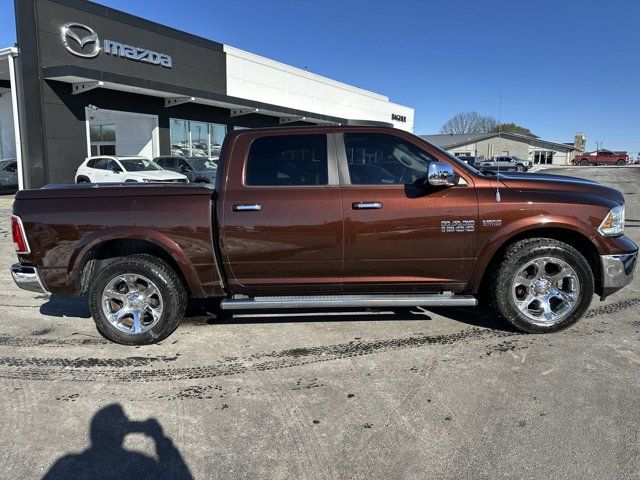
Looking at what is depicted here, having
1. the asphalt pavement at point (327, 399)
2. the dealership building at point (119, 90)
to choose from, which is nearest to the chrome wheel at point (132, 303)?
the asphalt pavement at point (327, 399)

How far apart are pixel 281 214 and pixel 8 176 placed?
792 inches

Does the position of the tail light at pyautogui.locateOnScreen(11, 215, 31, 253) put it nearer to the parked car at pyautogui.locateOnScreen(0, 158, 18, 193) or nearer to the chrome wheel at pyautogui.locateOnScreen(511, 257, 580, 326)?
the chrome wheel at pyautogui.locateOnScreen(511, 257, 580, 326)

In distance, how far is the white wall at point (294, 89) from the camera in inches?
1045

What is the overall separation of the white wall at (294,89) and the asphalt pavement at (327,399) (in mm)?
23500

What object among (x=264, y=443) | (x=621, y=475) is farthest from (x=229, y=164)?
(x=621, y=475)

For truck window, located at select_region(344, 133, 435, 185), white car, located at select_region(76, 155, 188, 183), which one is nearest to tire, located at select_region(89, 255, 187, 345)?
truck window, located at select_region(344, 133, 435, 185)

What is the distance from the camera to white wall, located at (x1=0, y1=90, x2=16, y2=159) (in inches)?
982

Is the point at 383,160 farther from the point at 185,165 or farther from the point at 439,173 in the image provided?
the point at 185,165

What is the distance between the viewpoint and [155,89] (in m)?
20.0

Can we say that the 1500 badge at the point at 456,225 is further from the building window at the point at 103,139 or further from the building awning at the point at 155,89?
the building window at the point at 103,139

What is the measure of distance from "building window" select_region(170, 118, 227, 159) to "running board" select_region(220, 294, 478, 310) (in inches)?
765

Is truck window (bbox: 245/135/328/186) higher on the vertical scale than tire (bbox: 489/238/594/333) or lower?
higher

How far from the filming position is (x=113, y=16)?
1975cm

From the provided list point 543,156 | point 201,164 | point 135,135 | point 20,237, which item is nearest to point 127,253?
point 20,237
